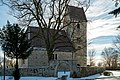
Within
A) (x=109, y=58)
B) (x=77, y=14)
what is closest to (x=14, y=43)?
(x=77, y=14)

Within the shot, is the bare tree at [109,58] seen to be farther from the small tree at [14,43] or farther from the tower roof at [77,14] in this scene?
the small tree at [14,43]

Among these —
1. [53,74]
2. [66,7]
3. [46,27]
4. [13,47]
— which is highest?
[66,7]

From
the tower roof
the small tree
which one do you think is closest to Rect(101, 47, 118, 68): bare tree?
the tower roof

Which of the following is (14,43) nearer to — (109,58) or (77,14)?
(77,14)

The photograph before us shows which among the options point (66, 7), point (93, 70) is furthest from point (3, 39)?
point (93, 70)

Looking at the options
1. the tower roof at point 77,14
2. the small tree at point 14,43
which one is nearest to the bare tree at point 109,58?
the tower roof at point 77,14

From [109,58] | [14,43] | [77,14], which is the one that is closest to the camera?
[14,43]

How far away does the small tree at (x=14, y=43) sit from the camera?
27875mm

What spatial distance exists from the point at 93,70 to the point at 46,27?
12.0m

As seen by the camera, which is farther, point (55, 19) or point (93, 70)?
point (93, 70)

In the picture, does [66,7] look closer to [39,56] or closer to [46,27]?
[46,27]

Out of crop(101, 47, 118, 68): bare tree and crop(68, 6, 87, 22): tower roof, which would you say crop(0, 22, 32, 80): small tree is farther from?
crop(101, 47, 118, 68): bare tree

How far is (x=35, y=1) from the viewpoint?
41188mm

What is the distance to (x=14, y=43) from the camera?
91.4 feet
